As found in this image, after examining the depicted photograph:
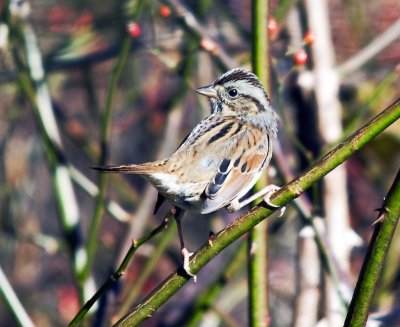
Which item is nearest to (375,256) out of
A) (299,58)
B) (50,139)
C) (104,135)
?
(299,58)

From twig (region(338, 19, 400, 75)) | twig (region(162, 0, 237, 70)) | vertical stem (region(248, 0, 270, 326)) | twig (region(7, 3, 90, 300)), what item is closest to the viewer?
vertical stem (region(248, 0, 270, 326))

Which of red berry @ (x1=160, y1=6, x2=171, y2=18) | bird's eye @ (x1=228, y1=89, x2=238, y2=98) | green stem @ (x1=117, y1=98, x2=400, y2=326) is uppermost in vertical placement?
red berry @ (x1=160, y1=6, x2=171, y2=18)

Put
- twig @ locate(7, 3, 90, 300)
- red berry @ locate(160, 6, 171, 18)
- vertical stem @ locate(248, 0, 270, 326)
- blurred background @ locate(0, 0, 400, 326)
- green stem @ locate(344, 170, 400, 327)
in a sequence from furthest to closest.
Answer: twig @ locate(7, 3, 90, 300) < blurred background @ locate(0, 0, 400, 326) < red berry @ locate(160, 6, 171, 18) < vertical stem @ locate(248, 0, 270, 326) < green stem @ locate(344, 170, 400, 327)

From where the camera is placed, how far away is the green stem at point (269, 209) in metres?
2.36

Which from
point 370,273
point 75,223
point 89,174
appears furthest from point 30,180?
point 370,273

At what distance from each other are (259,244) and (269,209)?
0.70 metres

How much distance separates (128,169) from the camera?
311 centimetres

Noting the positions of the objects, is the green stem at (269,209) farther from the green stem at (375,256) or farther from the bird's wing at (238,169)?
the bird's wing at (238,169)

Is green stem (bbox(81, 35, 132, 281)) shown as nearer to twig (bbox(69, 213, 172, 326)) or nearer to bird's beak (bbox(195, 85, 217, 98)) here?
bird's beak (bbox(195, 85, 217, 98))

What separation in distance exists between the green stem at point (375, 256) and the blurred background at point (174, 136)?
126cm

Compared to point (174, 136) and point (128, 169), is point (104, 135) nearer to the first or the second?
point (128, 169)

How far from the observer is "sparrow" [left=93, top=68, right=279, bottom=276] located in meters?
3.46

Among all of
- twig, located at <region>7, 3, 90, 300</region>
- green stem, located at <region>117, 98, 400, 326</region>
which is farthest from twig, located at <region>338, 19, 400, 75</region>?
green stem, located at <region>117, 98, 400, 326</region>

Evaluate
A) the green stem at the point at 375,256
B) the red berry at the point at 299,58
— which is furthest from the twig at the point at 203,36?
the green stem at the point at 375,256
